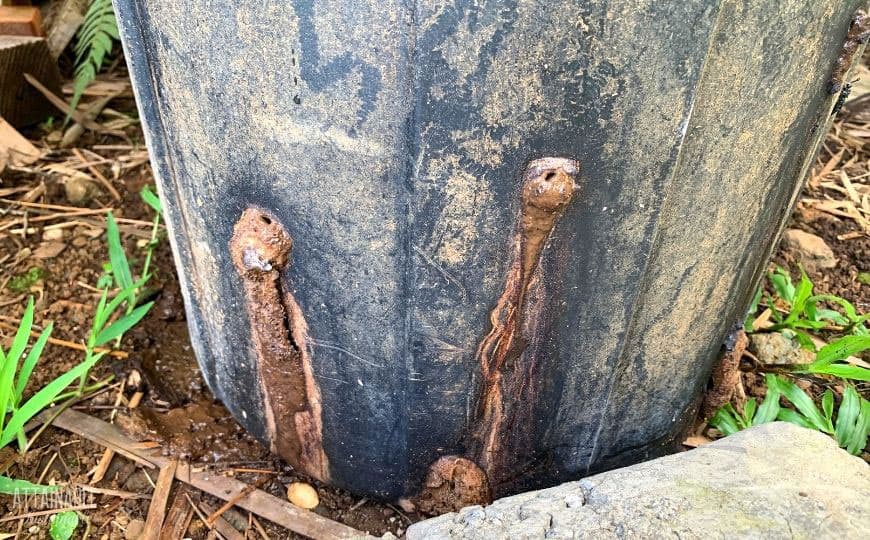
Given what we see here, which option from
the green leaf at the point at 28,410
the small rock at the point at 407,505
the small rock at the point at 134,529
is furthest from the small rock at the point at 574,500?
the green leaf at the point at 28,410

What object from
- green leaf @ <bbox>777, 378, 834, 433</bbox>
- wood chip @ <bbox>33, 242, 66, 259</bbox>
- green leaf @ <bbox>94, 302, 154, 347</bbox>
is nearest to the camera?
green leaf @ <bbox>777, 378, 834, 433</bbox>

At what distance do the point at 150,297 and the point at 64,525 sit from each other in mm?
642

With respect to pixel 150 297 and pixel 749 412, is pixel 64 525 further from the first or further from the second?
pixel 749 412

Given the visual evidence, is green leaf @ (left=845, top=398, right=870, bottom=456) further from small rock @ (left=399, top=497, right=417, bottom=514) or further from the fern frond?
the fern frond

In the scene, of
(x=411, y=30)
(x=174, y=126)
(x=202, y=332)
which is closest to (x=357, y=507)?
(x=202, y=332)

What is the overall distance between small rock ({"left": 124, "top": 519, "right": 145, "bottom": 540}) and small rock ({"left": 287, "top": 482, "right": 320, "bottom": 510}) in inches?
10.5

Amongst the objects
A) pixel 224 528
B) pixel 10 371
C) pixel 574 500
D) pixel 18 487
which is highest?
pixel 574 500

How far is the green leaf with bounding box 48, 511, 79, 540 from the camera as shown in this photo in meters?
1.38

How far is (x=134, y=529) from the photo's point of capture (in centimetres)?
141

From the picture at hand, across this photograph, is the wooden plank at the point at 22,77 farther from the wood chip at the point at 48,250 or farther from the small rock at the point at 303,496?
the small rock at the point at 303,496

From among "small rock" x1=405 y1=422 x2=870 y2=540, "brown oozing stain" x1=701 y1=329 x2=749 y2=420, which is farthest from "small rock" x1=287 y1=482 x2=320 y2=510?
"brown oozing stain" x1=701 y1=329 x2=749 y2=420

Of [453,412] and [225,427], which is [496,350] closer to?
[453,412]

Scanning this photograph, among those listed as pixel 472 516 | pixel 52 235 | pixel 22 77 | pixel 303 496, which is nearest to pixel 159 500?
pixel 303 496

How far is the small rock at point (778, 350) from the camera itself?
69.3 inches
